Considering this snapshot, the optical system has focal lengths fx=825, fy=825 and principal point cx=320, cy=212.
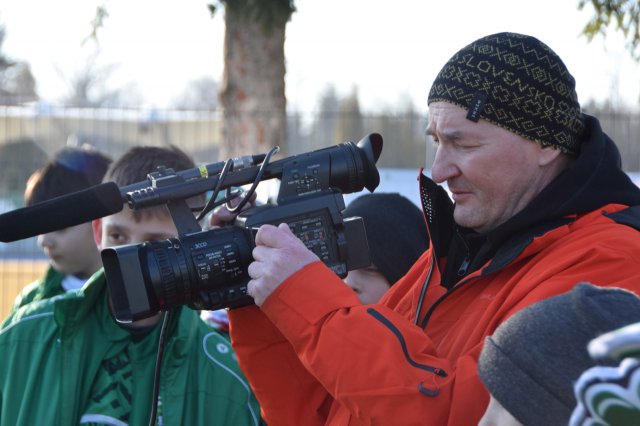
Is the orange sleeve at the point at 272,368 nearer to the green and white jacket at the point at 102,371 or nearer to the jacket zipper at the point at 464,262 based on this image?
the green and white jacket at the point at 102,371

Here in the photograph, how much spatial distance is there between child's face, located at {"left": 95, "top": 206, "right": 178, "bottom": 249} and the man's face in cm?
96

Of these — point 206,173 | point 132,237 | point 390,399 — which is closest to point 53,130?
point 132,237

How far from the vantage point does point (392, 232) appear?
303 cm

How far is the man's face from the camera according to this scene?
2.07 metres

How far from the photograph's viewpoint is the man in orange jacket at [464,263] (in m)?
1.71

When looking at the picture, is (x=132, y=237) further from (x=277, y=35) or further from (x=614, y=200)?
(x=277, y=35)

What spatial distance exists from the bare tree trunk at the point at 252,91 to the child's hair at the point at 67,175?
2400mm

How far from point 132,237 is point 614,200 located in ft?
4.86

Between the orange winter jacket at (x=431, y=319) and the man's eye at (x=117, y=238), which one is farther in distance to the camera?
the man's eye at (x=117, y=238)

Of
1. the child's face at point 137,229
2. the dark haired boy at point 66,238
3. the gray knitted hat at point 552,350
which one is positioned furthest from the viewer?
the dark haired boy at point 66,238

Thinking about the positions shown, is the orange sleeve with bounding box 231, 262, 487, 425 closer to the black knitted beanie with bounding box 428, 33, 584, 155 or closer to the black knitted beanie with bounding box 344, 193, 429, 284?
the black knitted beanie with bounding box 428, 33, 584, 155

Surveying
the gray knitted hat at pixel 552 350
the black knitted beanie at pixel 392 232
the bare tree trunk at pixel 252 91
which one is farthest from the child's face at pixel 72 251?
the bare tree trunk at pixel 252 91

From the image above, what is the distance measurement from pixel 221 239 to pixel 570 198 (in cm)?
85

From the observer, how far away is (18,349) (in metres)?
2.48
